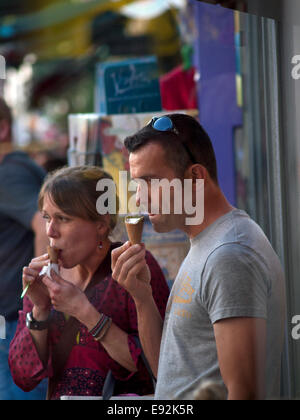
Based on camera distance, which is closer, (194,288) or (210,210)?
(194,288)

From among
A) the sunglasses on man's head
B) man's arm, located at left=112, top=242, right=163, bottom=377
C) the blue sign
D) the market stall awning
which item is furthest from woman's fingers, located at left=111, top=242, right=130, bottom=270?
the market stall awning

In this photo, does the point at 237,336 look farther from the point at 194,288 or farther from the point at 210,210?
the point at 210,210

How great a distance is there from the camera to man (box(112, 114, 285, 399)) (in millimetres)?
1461

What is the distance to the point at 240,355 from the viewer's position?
145cm

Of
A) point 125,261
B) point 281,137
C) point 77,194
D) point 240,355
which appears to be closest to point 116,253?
point 125,261

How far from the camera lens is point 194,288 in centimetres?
155

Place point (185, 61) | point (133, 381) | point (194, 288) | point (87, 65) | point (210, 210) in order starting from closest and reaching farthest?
1. point (194, 288)
2. point (210, 210)
3. point (133, 381)
4. point (87, 65)
5. point (185, 61)

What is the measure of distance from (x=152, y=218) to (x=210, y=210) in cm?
17

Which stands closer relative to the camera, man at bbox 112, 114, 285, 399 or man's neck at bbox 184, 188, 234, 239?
man at bbox 112, 114, 285, 399

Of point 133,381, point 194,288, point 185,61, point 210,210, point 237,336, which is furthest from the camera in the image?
point 185,61

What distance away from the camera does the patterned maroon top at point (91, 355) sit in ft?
6.05

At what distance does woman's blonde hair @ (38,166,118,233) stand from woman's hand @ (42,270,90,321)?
22cm

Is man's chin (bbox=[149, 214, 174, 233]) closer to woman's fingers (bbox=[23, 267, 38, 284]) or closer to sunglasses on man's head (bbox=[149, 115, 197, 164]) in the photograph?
sunglasses on man's head (bbox=[149, 115, 197, 164])
